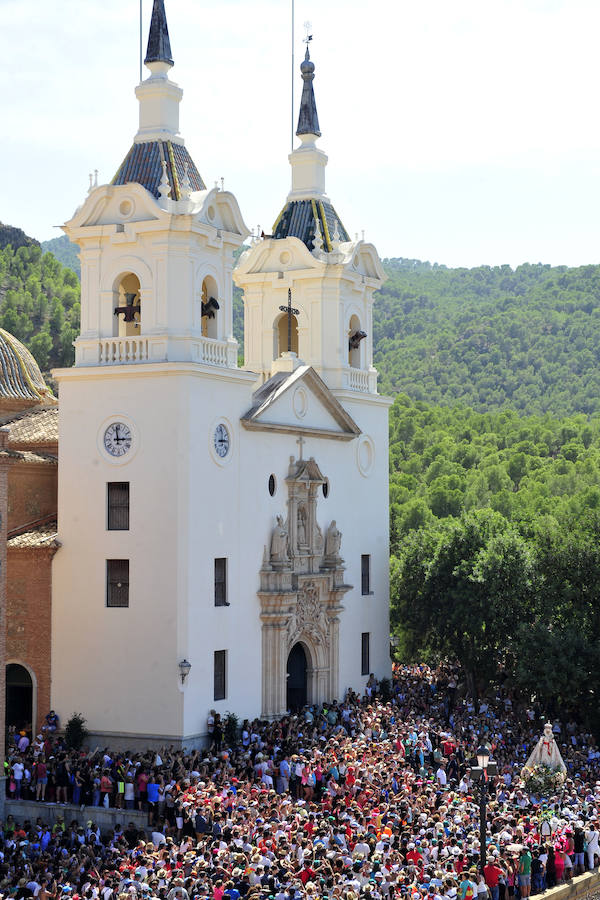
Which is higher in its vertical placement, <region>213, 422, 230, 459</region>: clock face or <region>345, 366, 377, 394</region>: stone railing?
<region>345, 366, 377, 394</region>: stone railing

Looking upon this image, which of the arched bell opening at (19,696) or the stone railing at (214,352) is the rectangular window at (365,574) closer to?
the stone railing at (214,352)

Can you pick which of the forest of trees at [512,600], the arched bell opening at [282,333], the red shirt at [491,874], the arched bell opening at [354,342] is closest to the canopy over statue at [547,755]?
the forest of trees at [512,600]

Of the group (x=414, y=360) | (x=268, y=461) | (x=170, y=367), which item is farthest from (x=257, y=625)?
(x=414, y=360)

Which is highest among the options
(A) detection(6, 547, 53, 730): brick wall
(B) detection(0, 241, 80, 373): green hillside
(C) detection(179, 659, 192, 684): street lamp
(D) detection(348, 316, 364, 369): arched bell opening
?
(B) detection(0, 241, 80, 373): green hillside

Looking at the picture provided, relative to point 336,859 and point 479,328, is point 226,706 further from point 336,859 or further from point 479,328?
point 479,328

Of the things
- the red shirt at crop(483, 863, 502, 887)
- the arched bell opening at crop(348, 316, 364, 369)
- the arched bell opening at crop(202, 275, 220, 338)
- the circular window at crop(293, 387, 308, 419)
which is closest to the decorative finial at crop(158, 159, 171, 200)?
the arched bell opening at crop(202, 275, 220, 338)

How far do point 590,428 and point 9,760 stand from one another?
84423 mm

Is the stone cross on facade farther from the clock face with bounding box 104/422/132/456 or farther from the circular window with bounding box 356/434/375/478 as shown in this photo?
the clock face with bounding box 104/422/132/456

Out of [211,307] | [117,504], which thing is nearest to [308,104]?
[211,307]

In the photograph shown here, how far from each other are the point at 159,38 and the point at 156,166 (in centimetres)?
416

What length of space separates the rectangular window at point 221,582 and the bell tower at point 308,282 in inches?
382

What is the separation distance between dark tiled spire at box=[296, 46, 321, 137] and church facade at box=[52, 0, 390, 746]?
31.1 feet

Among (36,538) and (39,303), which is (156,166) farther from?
(39,303)

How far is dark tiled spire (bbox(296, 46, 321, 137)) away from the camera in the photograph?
5012 centimetres
